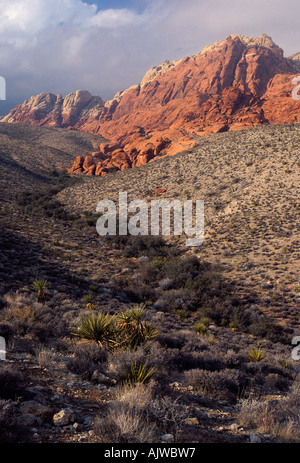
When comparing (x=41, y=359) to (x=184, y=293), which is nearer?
(x=41, y=359)

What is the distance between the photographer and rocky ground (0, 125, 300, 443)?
12.2 feet

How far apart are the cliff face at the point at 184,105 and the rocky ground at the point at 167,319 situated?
2806cm

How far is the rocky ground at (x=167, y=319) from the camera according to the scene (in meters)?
3.72

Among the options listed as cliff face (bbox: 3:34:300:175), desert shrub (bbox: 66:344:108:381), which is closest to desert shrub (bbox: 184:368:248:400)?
desert shrub (bbox: 66:344:108:381)

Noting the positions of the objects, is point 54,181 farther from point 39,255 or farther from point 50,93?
point 50,93

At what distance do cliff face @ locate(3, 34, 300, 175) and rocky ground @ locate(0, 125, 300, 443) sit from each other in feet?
92.1

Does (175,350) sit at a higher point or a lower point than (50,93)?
lower

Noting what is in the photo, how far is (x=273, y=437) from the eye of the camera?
146 inches

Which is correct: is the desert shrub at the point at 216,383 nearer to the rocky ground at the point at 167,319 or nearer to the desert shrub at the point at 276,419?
the rocky ground at the point at 167,319

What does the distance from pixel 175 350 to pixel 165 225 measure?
772 inches

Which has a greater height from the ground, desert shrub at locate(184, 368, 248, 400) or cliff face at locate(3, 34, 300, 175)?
cliff face at locate(3, 34, 300, 175)

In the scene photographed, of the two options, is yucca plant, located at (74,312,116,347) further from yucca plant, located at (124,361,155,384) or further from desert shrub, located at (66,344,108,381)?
yucca plant, located at (124,361,155,384)

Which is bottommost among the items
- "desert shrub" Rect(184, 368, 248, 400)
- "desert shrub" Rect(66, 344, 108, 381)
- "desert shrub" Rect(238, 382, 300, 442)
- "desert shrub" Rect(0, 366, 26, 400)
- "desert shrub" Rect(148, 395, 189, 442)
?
"desert shrub" Rect(184, 368, 248, 400)

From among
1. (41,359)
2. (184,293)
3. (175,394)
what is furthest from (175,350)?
(184,293)
